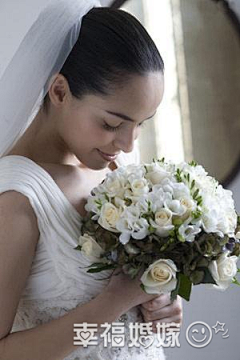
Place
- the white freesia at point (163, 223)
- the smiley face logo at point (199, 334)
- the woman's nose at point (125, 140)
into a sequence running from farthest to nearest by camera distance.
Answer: the smiley face logo at point (199, 334), the woman's nose at point (125, 140), the white freesia at point (163, 223)

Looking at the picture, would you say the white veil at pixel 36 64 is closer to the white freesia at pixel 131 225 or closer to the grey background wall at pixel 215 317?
the white freesia at pixel 131 225

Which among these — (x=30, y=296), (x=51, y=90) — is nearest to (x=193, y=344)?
(x=30, y=296)

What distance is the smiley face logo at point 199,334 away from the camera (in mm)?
2271

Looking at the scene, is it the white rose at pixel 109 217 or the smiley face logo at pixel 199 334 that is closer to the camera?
the white rose at pixel 109 217

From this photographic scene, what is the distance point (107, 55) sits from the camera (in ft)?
4.11

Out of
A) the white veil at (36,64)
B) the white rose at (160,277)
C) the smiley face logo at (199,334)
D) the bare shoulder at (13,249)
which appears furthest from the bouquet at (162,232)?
the smiley face logo at (199,334)

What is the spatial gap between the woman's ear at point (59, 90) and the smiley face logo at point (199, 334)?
3.94 feet

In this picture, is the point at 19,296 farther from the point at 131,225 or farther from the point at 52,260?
the point at 131,225

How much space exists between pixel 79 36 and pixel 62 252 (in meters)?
0.41

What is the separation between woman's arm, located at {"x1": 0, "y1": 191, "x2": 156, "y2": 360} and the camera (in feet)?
3.93

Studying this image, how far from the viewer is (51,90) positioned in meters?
1.30

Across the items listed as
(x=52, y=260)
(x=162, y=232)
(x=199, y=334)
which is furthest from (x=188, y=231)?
(x=199, y=334)

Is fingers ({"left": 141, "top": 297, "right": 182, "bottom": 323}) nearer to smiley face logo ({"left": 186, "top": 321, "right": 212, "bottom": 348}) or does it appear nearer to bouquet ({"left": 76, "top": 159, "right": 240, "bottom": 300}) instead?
bouquet ({"left": 76, "top": 159, "right": 240, "bottom": 300})

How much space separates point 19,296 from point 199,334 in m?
1.23
